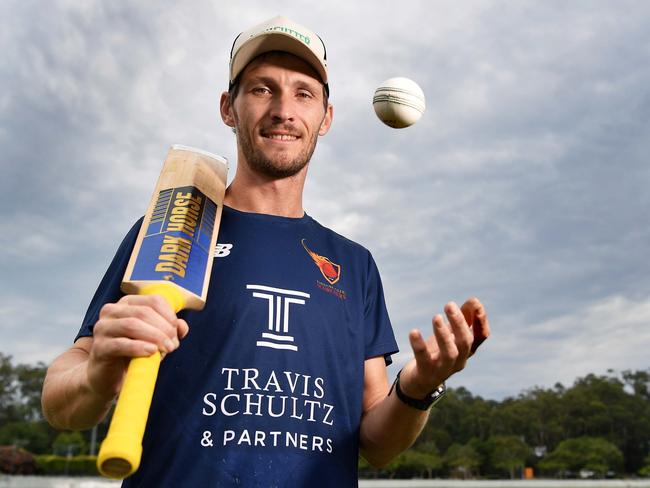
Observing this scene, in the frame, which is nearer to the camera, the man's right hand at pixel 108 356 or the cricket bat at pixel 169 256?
the cricket bat at pixel 169 256

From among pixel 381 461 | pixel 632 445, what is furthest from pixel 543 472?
pixel 381 461

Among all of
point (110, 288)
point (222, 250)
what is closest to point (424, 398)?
point (222, 250)

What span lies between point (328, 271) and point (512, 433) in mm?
87992

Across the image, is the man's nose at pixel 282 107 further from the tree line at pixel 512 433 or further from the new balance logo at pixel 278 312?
the tree line at pixel 512 433

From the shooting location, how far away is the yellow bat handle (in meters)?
1.58

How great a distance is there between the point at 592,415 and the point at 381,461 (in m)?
88.4

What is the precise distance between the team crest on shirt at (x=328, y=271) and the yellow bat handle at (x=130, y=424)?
115cm

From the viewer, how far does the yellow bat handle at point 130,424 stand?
1.58m

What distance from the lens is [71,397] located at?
2223 mm

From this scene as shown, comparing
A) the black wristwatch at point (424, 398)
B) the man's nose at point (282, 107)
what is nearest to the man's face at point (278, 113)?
the man's nose at point (282, 107)

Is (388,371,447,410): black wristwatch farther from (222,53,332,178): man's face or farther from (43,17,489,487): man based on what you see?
(222,53,332,178): man's face

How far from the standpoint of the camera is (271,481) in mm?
2400

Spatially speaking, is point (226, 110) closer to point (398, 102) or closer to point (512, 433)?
point (398, 102)

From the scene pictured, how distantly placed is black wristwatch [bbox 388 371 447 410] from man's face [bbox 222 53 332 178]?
A: 3.62ft
